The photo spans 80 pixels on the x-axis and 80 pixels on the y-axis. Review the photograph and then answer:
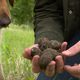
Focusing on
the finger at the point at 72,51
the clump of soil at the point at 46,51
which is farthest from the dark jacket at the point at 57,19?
the finger at the point at 72,51

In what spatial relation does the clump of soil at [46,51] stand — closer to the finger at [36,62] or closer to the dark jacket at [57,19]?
the finger at [36,62]

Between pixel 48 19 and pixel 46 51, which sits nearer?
pixel 46 51

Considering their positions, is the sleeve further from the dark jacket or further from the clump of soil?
the clump of soil

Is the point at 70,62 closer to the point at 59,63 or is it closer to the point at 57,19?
the point at 57,19

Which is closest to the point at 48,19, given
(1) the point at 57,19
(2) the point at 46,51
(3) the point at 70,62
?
(1) the point at 57,19

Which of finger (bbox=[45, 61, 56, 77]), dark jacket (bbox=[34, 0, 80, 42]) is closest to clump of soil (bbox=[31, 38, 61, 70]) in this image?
finger (bbox=[45, 61, 56, 77])

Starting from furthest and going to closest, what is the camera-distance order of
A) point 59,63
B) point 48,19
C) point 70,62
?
1. point 48,19
2. point 70,62
3. point 59,63

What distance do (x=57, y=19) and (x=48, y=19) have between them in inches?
3.2

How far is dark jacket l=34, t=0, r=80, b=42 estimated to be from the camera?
2.98m

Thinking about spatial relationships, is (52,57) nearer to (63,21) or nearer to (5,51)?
(63,21)

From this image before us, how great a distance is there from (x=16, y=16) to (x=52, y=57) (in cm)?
1857

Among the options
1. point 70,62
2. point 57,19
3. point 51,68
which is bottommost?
point 70,62

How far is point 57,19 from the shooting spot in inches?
127

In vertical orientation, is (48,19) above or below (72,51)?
below
